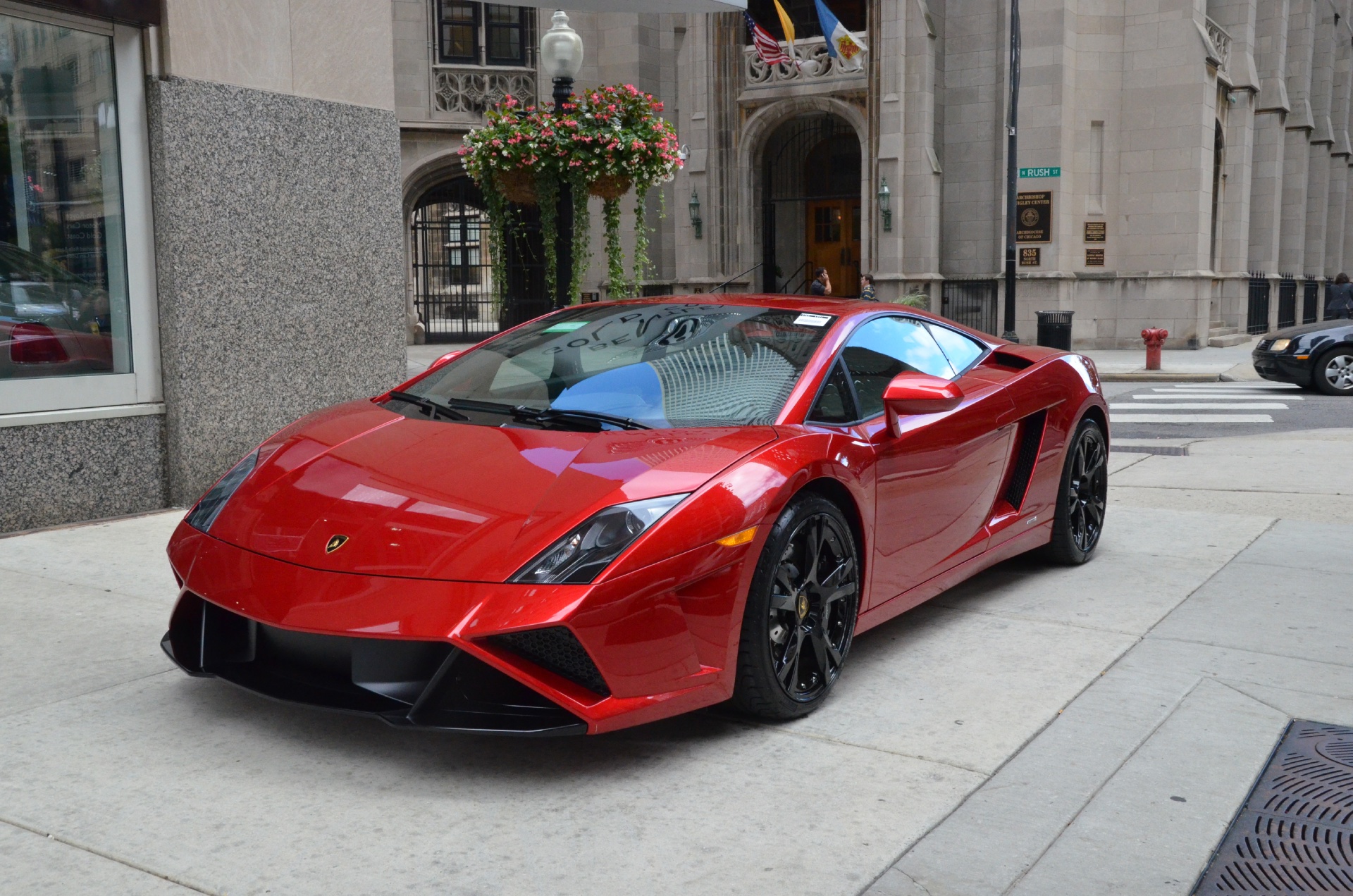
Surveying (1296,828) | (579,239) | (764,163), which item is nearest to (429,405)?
(1296,828)

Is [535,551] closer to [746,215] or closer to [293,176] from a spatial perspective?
[293,176]

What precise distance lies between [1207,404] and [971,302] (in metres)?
13.1

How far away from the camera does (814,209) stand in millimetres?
32969

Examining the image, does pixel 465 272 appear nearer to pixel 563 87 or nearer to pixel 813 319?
pixel 563 87

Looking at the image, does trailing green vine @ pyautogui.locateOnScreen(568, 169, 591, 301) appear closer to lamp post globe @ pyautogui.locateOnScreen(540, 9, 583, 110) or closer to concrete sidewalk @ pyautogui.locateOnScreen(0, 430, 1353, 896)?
lamp post globe @ pyautogui.locateOnScreen(540, 9, 583, 110)

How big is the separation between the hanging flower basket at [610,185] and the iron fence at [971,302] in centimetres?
1831

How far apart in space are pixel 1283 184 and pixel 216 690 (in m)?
38.3

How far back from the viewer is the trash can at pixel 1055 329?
2323 cm

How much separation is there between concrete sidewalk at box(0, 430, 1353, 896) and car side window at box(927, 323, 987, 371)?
1.09 meters

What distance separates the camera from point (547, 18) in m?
30.2

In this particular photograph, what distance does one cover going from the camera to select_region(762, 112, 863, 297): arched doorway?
3203 centimetres

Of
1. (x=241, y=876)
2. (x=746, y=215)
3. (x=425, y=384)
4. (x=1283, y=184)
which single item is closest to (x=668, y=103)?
(x=746, y=215)

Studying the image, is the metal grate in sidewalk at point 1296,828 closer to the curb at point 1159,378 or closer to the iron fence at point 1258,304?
the curb at point 1159,378

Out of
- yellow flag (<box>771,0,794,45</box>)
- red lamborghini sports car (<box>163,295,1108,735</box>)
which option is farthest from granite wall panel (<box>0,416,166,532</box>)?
yellow flag (<box>771,0,794,45</box>)
